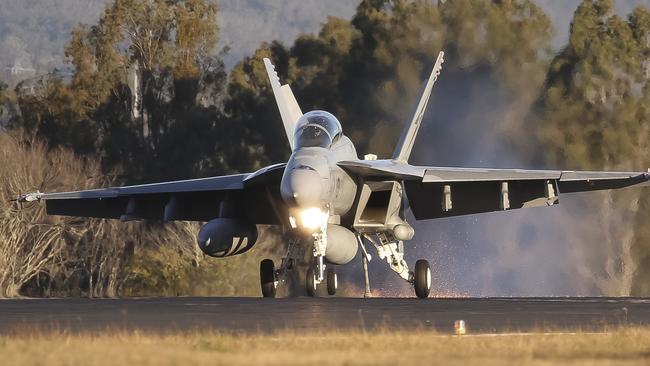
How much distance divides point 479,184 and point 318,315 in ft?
33.8

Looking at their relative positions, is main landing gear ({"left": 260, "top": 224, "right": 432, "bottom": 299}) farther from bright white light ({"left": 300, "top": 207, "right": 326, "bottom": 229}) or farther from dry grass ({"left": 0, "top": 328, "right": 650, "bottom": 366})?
dry grass ({"left": 0, "top": 328, "right": 650, "bottom": 366})

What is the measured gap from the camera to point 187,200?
29547 mm

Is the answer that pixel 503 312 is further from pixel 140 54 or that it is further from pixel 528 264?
pixel 140 54

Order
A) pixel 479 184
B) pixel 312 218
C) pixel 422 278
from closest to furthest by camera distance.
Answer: pixel 312 218
pixel 422 278
pixel 479 184

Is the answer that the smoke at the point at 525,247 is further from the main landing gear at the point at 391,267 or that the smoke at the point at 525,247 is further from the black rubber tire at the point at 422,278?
the black rubber tire at the point at 422,278

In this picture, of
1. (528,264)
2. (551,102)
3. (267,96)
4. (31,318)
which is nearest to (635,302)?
(31,318)

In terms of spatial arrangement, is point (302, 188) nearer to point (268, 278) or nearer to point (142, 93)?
point (268, 278)

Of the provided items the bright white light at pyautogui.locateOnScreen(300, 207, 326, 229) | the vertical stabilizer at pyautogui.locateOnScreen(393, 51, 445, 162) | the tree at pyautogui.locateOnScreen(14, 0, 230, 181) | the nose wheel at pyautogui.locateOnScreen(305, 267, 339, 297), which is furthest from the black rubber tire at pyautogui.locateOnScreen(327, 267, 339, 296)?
the tree at pyautogui.locateOnScreen(14, 0, 230, 181)

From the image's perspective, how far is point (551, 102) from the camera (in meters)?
40.9

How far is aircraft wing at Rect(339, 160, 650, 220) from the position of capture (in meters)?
25.8

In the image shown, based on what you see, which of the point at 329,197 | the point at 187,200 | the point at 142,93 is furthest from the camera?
the point at 142,93

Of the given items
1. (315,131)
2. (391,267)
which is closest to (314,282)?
(391,267)

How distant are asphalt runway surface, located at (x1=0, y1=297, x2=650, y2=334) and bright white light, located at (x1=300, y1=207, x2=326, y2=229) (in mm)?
1546

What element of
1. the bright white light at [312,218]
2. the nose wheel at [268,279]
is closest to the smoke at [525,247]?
the nose wheel at [268,279]
